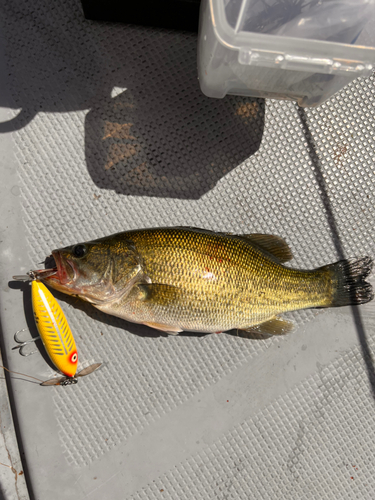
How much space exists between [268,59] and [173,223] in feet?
2.60

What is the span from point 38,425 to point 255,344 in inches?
43.6

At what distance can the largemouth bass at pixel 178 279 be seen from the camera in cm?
138

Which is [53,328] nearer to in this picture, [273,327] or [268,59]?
[273,327]

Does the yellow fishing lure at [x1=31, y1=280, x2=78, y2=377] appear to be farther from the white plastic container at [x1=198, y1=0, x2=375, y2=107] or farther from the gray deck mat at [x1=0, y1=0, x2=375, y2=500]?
the white plastic container at [x1=198, y1=0, x2=375, y2=107]

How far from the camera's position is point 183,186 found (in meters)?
1.63

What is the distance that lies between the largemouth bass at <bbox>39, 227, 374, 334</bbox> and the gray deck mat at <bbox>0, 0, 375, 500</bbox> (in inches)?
8.0

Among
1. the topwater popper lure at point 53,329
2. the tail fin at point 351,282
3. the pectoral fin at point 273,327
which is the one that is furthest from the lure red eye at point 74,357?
the tail fin at point 351,282

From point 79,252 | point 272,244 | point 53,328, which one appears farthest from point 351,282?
point 53,328

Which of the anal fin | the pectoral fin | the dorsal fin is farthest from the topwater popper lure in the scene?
the dorsal fin

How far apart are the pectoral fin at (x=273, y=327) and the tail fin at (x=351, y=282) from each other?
252 mm

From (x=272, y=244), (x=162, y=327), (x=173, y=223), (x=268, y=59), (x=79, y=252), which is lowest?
(x=162, y=327)

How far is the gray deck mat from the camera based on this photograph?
1.57 m

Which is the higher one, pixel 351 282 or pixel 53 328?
pixel 53 328

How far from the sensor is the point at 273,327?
153 cm
